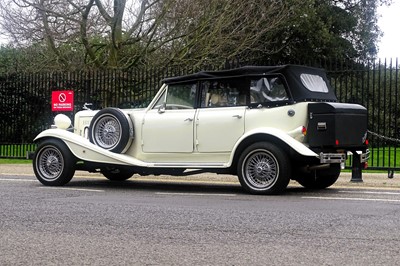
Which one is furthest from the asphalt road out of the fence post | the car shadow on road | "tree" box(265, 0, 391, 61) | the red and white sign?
"tree" box(265, 0, 391, 61)

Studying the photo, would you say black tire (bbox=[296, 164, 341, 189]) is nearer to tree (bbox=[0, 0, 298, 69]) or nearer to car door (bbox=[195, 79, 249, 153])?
car door (bbox=[195, 79, 249, 153])

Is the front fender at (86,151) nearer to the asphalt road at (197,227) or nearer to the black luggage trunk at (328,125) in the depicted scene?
the asphalt road at (197,227)

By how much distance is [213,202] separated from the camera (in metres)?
8.90

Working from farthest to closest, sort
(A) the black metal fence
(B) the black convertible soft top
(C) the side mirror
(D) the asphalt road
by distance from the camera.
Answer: (A) the black metal fence, (C) the side mirror, (B) the black convertible soft top, (D) the asphalt road

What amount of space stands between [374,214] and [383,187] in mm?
4124

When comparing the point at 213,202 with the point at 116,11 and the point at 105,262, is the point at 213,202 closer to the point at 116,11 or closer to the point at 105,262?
the point at 105,262

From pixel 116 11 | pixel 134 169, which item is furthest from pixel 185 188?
pixel 116 11

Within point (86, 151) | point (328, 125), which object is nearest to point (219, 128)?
point (328, 125)

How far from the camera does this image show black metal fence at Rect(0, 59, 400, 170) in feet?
52.2

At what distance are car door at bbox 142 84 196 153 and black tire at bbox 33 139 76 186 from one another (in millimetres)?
1354

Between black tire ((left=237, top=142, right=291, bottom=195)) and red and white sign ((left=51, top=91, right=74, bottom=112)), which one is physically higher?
red and white sign ((left=51, top=91, right=74, bottom=112))

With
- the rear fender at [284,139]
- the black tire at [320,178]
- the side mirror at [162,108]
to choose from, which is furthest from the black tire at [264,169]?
the side mirror at [162,108]

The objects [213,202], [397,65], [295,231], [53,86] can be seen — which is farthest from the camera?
[53,86]

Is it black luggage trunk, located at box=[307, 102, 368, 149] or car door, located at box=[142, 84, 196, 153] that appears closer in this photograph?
black luggage trunk, located at box=[307, 102, 368, 149]
